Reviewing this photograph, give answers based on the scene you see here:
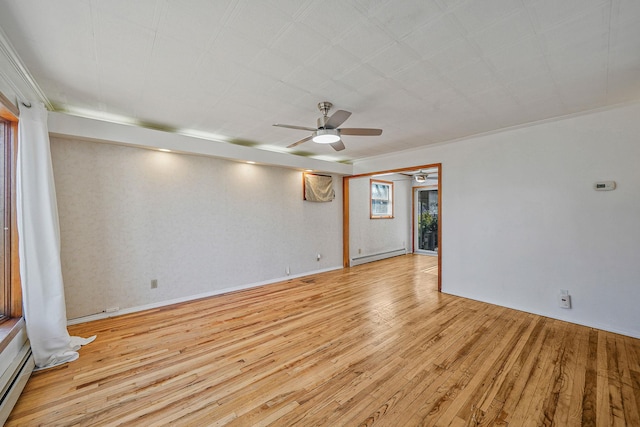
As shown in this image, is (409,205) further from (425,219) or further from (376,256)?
(376,256)

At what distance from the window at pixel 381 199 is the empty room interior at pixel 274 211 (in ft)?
7.66

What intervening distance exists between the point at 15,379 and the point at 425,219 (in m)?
8.36

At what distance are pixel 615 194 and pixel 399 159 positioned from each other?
287cm

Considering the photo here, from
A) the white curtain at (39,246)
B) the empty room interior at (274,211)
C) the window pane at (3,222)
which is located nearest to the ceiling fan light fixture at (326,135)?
the empty room interior at (274,211)

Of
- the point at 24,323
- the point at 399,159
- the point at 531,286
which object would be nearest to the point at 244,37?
the point at 24,323

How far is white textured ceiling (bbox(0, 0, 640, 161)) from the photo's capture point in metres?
1.51

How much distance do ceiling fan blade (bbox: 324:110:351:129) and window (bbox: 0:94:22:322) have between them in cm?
281

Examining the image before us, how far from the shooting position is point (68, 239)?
9.98ft

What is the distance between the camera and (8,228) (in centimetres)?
233

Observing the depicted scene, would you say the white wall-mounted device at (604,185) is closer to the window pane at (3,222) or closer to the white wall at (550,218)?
the white wall at (550,218)

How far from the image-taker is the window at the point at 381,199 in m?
7.00

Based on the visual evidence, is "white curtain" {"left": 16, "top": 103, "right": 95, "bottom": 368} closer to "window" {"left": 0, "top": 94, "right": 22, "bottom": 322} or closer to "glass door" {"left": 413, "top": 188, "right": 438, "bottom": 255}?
"window" {"left": 0, "top": 94, "right": 22, "bottom": 322}

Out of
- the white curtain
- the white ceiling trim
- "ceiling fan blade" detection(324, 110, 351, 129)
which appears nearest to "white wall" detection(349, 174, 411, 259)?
the white ceiling trim

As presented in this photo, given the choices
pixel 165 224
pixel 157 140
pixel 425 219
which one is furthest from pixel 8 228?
pixel 425 219
